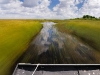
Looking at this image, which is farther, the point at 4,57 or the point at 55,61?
the point at 4,57

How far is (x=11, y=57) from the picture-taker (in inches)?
653

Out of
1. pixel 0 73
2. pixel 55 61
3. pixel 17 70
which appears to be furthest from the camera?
pixel 55 61

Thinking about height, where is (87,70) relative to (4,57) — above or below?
above

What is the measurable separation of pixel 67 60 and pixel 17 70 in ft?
28.4

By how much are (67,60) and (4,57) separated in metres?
5.79

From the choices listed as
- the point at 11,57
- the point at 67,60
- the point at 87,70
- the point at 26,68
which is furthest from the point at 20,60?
the point at 87,70

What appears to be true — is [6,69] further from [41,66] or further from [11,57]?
[41,66]

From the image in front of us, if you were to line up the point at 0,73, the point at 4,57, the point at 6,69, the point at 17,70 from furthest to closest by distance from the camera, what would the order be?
1. the point at 4,57
2. the point at 6,69
3. the point at 0,73
4. the point at 17,70

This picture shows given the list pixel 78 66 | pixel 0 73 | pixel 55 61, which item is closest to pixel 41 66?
pixel 78 66

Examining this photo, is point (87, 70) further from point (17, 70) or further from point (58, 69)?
point (17, 70)

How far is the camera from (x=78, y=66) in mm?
7938

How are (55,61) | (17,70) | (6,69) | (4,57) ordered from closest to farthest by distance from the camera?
(17,70)
(6,69)
(55,61)
(4,57)

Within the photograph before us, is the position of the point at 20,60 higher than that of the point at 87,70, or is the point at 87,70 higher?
the point at 87,70

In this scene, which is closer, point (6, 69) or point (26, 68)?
point (26, 68)
